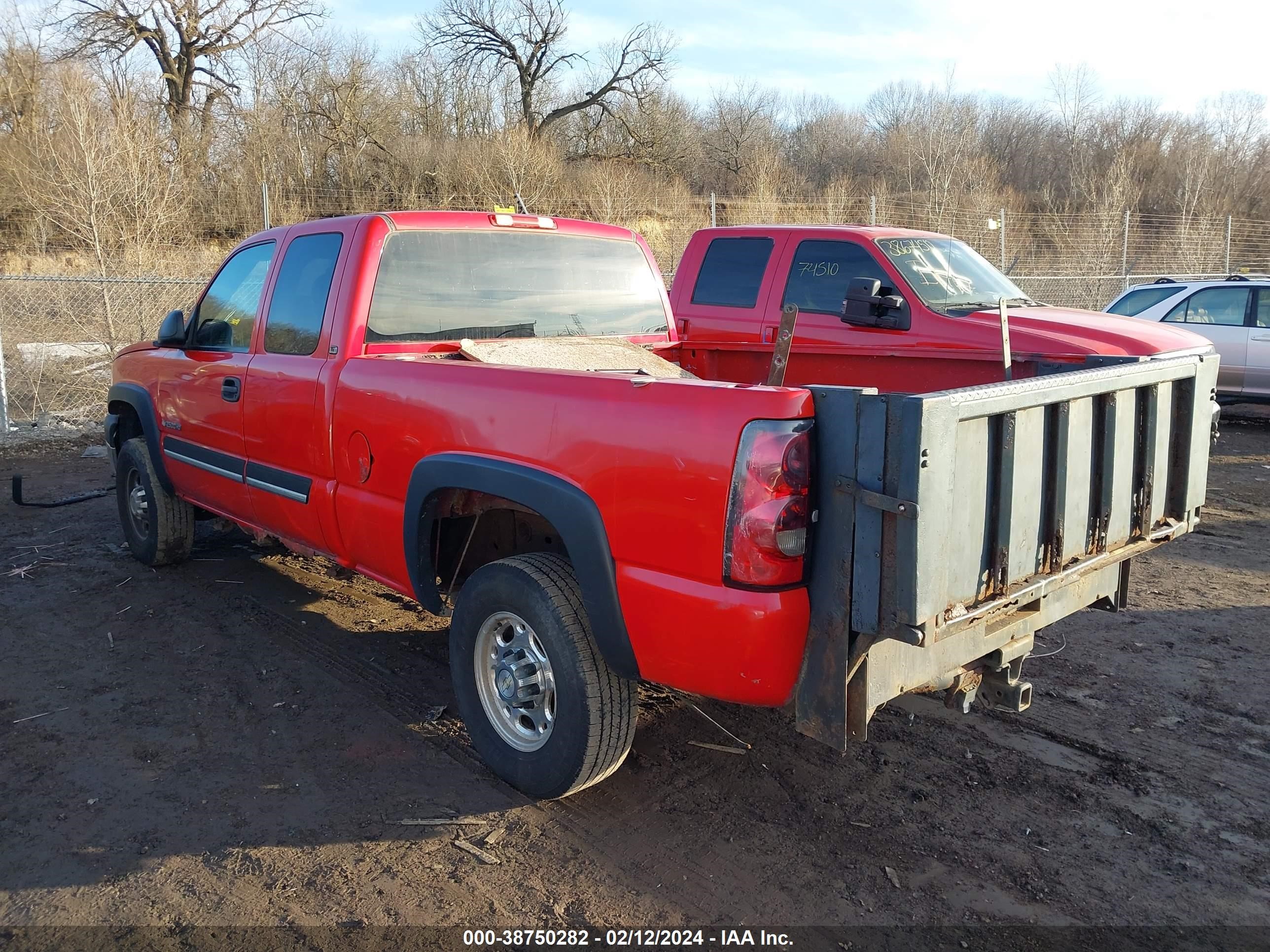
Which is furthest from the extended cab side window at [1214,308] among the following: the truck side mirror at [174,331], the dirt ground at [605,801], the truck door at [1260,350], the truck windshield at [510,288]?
the truck side mirror at [174,331]

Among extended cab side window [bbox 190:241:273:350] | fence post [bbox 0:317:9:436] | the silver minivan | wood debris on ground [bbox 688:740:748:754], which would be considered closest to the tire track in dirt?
wood debris on ground [bbox 688:740:748:754]

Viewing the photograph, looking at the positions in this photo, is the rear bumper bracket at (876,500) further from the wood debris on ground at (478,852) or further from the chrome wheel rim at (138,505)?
the chrome wheel rim at (138,505)

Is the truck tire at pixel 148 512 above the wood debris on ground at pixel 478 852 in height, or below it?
above

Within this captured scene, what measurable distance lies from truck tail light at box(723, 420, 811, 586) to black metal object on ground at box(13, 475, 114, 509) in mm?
6892

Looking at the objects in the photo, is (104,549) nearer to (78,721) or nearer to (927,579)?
(78,721)

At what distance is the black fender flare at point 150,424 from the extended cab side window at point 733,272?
A: 4.04 meters

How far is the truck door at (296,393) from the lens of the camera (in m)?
4.23

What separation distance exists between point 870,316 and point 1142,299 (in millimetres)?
6670

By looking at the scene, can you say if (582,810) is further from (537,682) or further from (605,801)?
(537,682)

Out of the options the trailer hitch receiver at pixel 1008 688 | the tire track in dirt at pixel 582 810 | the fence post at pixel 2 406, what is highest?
the fence post at pixel 2 406

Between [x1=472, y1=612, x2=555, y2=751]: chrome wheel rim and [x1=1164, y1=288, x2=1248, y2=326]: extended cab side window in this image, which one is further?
[x1=1164, y1=288, x2=1248, y2=326]: extended cab side window

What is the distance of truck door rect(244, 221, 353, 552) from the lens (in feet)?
13.9

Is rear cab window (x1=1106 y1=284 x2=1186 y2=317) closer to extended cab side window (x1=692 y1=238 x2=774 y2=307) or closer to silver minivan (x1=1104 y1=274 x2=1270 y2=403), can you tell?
silver minivan (x1=1104 y1=274 x2=1270 y2=403)

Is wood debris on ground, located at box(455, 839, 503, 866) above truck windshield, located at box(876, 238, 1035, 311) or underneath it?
underneath
